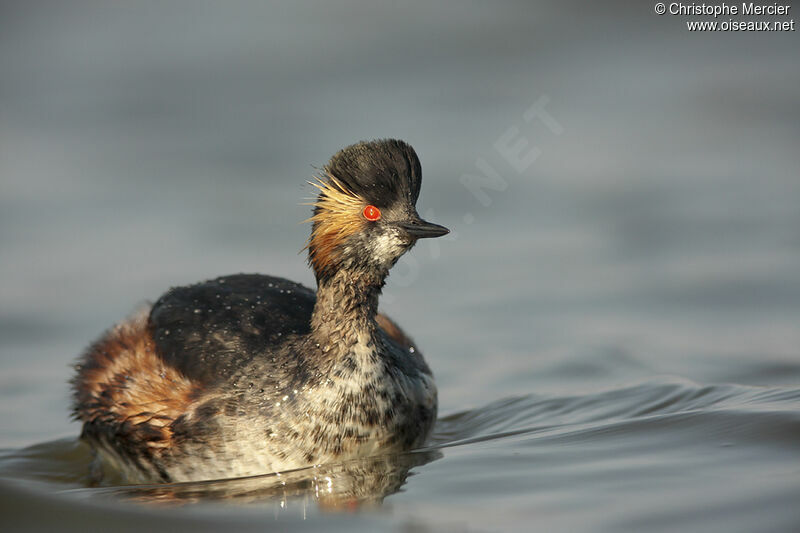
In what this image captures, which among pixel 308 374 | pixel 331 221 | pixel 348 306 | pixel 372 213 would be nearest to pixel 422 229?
pixel 372 213

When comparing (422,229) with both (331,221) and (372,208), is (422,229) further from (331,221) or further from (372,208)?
(331,221)

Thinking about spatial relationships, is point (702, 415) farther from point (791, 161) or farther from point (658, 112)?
point (658, 112)

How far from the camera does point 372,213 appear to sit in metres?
6.86

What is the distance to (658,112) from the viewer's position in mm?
13219

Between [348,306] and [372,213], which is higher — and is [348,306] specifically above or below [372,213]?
below

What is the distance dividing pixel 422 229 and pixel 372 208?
35 cm

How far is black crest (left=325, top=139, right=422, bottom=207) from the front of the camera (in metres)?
6.79

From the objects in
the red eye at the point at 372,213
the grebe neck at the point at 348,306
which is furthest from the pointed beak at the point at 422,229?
the grebe neck at the point at 348,306

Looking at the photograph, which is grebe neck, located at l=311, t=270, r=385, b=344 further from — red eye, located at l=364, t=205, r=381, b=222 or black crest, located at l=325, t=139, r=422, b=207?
black crest, located at l=325, t=139, r=422, b=207

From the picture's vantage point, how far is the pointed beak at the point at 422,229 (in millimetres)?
6738

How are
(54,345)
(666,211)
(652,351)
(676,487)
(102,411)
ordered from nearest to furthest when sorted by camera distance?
(676,487) → (102,411) → (652,351) → (54,345) → (666,211)

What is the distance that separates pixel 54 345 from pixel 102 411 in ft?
7.25

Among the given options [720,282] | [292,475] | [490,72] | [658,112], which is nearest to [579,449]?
[292,475]

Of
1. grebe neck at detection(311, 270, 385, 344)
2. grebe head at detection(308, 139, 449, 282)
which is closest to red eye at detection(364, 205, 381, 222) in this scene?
grebe head at detection(308, 139, 449, 282)
